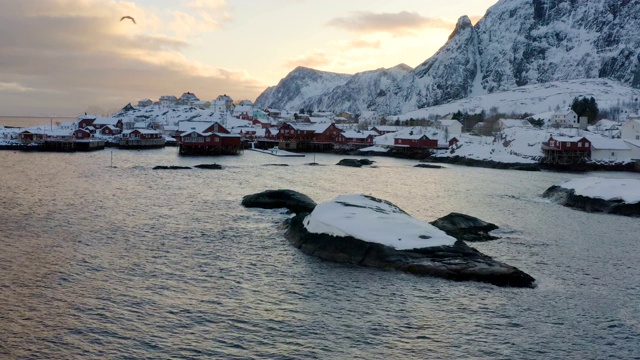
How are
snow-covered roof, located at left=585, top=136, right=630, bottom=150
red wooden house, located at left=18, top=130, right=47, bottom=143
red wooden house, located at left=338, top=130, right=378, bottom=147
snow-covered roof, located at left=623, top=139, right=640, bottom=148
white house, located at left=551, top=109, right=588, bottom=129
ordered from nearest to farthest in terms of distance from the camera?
snow-covered roof, located at left=623, top=139, right=640, bottom=148 → snow-covered roof, located at left=585, top=136, right=630, bottom=150 → red wooden house, located at left=18, top=130, right=47, bottom=143 → red wooden house, located at left=338, top=130, right=378, bottom=147 → white house, located at left=551, top=109, right=588, bottom=129

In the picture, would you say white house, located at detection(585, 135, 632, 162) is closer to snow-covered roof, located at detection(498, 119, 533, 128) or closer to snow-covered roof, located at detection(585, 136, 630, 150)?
snow-covered roof, located at detection(585, 136, 630, 150)

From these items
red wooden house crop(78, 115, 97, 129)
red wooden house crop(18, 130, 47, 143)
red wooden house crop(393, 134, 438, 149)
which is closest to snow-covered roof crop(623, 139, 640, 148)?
red wooden house crop(393, 134, 438, 149)

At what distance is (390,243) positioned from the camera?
30.2m

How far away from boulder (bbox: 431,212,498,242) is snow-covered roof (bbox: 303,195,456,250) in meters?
3.62

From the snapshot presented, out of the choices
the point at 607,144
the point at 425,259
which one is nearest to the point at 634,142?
the point at 607,144

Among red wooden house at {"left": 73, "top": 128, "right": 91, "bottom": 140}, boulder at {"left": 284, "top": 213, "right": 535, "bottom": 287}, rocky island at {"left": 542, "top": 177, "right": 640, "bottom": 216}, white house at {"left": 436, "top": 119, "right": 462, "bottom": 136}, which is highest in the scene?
white house at {"left": 436, "top": 119, "right": 462, "bottom": 136}

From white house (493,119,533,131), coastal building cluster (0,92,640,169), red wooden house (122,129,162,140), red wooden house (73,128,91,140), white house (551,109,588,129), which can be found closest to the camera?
coastal building cluster (0,92,640,169)

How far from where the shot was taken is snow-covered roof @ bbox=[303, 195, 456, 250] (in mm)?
30406

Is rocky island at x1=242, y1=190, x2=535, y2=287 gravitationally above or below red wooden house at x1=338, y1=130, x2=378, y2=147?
below

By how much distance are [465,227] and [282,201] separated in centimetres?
1747

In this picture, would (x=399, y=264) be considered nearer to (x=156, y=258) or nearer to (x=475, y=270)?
(x=475, y=270)

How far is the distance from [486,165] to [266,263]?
305 feet

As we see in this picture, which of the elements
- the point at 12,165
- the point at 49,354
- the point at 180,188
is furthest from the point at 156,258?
the point at 12,165

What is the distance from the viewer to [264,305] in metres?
23.4
